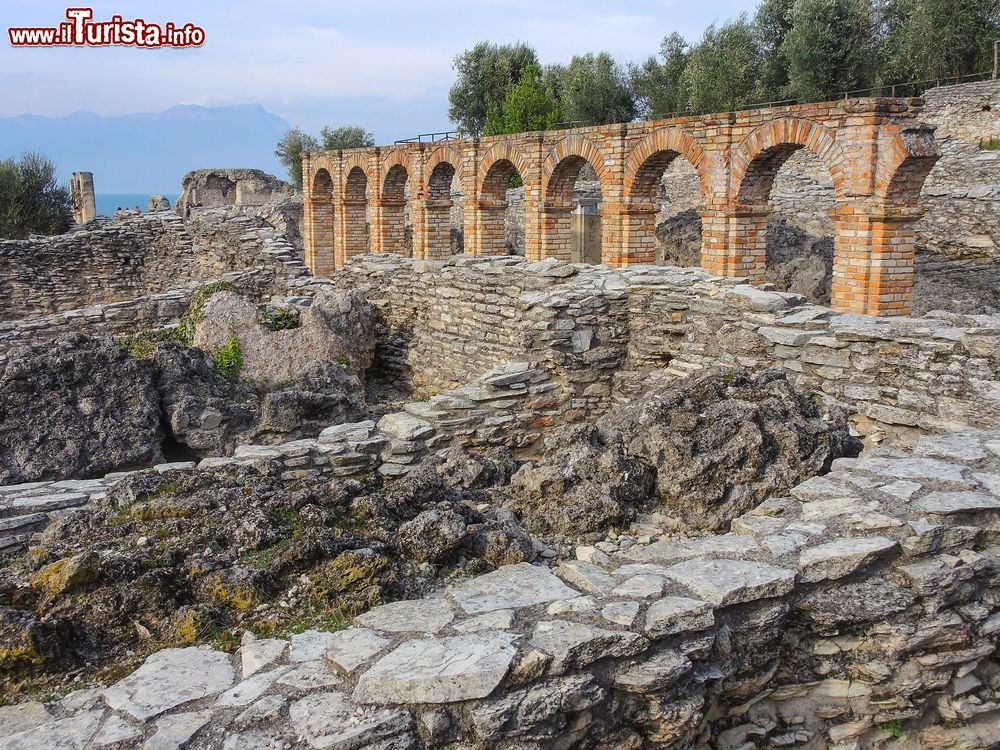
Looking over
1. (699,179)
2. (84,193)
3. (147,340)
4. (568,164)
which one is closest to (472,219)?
(568,164)

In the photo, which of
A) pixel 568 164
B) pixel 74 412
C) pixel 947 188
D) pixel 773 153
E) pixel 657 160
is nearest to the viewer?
pixel 74 412

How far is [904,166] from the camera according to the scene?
10891 millimetres

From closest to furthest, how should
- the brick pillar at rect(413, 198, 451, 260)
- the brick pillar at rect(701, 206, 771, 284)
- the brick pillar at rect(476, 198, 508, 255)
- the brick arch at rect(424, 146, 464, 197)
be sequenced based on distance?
1. the brick pillar at rect(701, 206, 771, 284)
2. the brick pillar at rect(476, 198, 508, 255)
3. the brick arch at rect(424, 146, 464, 197)
4. the brick pillar at rect(413, 198, 451, 260)

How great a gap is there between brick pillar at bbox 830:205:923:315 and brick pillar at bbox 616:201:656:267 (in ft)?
14.5

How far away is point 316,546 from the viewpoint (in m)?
3.55

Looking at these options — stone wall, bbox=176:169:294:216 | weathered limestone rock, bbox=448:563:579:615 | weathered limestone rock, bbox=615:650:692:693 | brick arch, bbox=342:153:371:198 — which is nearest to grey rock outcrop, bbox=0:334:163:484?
weathered limestone rock, bbox=448:563:579:615

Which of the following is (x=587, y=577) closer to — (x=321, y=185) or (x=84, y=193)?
(x=321, y=185)

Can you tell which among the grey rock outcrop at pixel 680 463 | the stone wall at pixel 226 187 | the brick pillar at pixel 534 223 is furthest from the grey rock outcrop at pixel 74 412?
the stone wall at pixel 226 187

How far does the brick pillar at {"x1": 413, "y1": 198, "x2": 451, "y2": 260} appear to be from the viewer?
21.0 m

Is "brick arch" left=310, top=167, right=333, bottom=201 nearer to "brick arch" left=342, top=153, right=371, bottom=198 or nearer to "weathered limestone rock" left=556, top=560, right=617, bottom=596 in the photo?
"brick arch" left=342, top=153, right=371, bottom=198

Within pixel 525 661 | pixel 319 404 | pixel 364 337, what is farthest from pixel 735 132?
pixel 525 661

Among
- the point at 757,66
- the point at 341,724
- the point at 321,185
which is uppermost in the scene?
the point at 757,66

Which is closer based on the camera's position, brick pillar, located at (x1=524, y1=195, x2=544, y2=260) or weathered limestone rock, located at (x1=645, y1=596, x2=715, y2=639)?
weathered limestone rock, located at (x1=645, y1=596, x2=715, y2=639)

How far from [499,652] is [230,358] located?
23.4 feet
